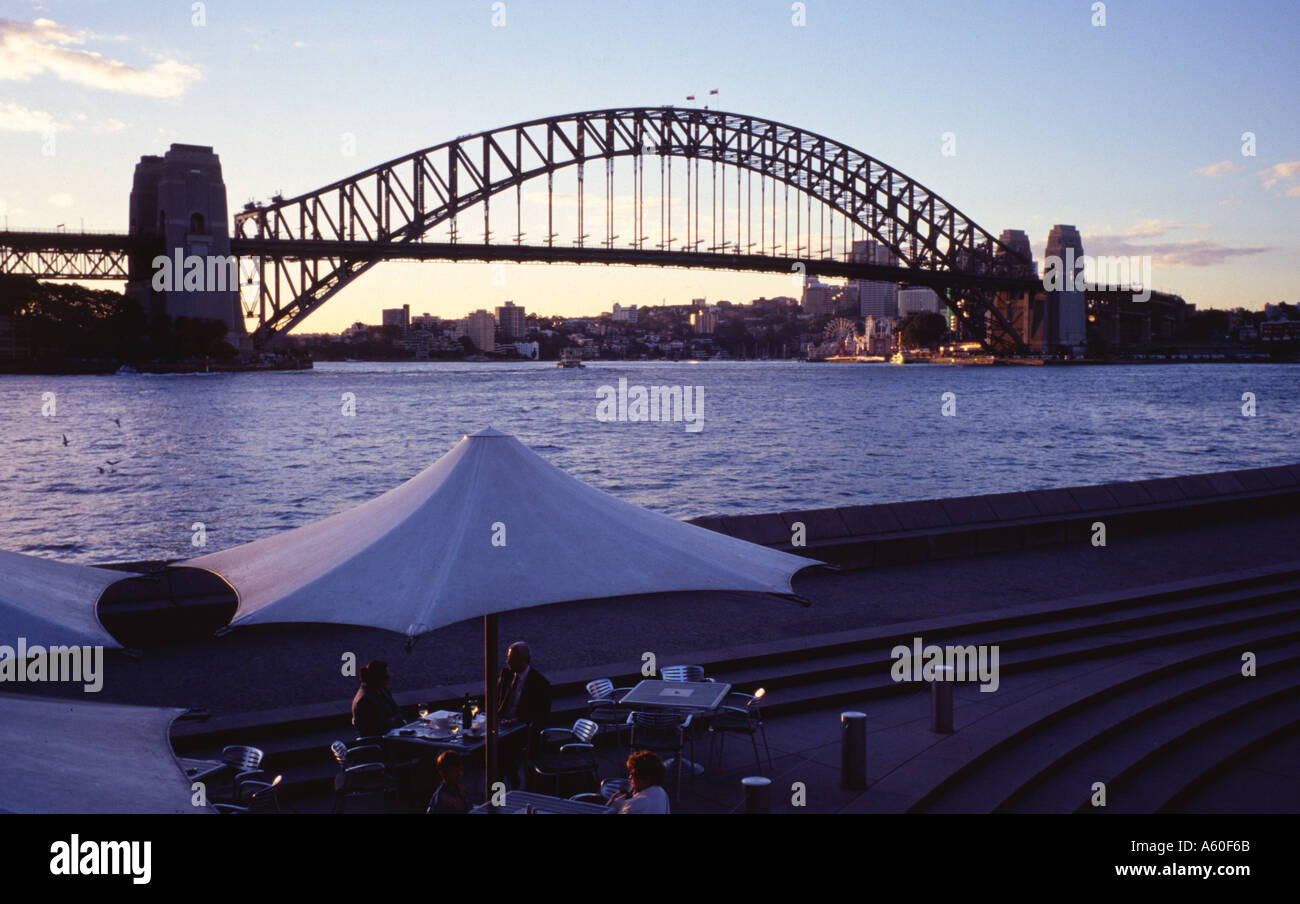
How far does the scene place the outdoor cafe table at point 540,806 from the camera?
4.59 metres

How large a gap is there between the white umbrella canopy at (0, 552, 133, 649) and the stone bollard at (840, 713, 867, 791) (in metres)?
3.24

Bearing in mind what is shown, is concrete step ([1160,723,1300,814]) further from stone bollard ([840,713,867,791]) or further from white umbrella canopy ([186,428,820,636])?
white umbrella canopy ([186,428,820,636])

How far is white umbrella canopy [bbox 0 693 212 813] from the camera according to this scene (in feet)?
9.66

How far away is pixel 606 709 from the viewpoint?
20.4ft

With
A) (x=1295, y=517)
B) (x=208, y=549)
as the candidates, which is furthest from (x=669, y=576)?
(x=208, y=549)

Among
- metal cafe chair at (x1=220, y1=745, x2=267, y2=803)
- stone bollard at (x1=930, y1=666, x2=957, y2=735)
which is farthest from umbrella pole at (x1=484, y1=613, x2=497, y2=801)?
stone bollard at (x1=930, y1=666, x2=957, y2=735)

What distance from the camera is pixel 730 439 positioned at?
41844 mm

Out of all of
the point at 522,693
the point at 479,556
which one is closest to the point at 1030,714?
the point at 522,693

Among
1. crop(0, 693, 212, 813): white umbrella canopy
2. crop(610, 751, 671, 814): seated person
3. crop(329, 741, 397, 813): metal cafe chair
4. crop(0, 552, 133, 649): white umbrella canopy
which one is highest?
crop(0, 552, 133, 649): white umbrella canopy

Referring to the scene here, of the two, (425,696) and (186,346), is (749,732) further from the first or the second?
(186,346)

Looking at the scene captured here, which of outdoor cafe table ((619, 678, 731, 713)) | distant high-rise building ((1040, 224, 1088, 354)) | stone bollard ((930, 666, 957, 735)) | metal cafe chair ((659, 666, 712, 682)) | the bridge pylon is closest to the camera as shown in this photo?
outdoor cafe table ((619, 678, 731, 713))

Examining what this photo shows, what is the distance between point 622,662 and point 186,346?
84799 mm

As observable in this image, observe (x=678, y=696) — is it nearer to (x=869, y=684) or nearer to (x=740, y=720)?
(x=740, y=720)

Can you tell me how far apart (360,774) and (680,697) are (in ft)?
5.42
